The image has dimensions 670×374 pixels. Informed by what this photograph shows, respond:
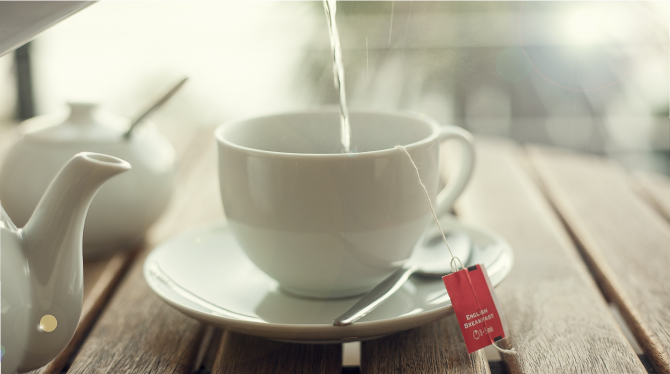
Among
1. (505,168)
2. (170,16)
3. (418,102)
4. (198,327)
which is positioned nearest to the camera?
(198,327)

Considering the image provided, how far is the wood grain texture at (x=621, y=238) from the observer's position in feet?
1.66

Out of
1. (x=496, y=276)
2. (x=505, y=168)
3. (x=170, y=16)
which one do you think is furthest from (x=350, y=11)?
(x=170, y=16)

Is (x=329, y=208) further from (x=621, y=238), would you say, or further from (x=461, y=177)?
(x=621, y=238)

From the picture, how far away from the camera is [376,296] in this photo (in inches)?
19.0

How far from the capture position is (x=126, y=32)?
1883mm

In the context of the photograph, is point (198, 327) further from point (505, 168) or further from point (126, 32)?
point (126, 32)

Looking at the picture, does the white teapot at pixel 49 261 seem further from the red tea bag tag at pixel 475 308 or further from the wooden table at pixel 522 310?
the red tea bag tag at pixel 475 308

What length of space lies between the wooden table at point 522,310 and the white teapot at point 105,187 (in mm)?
41

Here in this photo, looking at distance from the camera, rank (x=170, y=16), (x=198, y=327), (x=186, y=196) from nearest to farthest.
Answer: (x=198, y=327), (x=186, y=196), (x=170, y=16)

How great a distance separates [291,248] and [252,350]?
10 cm

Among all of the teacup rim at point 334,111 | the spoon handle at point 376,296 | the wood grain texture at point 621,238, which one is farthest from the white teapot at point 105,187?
the wood grain texture at point 621,238

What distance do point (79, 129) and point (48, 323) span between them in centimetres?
36

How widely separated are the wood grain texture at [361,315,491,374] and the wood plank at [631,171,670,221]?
0.54 meters

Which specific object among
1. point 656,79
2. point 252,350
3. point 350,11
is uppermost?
point 350,11
